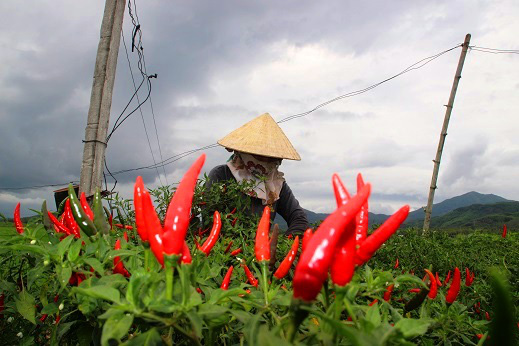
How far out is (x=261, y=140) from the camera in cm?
386

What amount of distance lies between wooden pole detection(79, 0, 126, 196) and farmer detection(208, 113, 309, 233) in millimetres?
1290

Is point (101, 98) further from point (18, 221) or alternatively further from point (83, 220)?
point (83, 220)

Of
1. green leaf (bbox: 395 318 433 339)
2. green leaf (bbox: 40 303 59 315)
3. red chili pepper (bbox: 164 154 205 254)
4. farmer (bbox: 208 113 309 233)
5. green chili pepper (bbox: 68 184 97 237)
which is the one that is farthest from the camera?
farmer (bbox: 208 113 309 233)

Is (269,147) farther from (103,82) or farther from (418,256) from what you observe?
(103,82)

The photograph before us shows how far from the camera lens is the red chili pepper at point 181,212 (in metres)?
0.77

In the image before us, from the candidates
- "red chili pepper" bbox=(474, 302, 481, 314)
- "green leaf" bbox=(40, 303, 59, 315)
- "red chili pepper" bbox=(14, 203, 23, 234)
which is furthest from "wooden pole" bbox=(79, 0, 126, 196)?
"red chili pepper" bbox=(474, 302, 481, 314)

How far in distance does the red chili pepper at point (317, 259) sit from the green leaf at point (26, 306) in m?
0.89

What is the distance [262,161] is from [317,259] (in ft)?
10.6

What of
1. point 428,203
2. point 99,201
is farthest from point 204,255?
point 428,203

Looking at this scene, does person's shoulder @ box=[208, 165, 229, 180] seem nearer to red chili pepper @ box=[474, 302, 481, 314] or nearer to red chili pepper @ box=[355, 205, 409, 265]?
red chili pepper @ box=[474, 302, 481, 314]

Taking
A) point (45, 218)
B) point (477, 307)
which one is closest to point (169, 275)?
point (45, 218)

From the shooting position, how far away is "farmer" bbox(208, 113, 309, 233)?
3.67 m

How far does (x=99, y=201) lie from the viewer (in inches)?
47.0

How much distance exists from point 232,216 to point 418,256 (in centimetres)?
183
